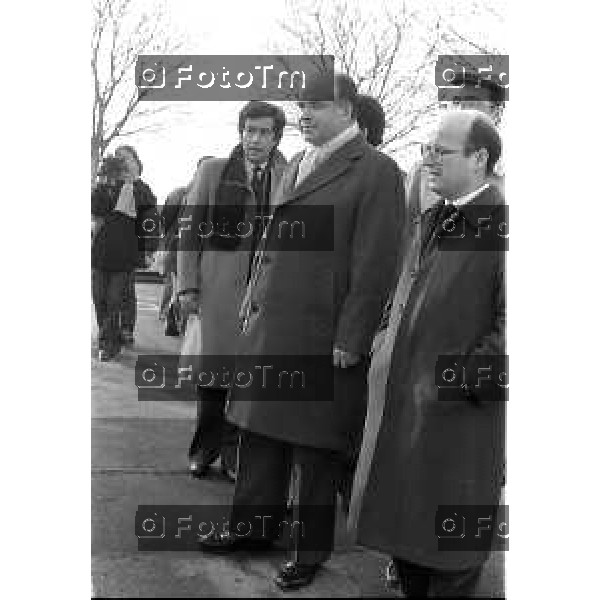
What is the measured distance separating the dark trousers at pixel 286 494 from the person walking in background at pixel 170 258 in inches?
19.9

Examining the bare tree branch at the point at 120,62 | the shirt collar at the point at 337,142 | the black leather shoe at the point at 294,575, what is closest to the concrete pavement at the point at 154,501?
the black leather shoe at the point at 294,575

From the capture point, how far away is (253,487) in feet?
11.8

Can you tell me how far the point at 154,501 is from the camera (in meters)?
3.74

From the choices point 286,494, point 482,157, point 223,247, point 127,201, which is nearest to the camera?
point 482,157

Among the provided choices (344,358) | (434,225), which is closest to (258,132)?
(434,225)

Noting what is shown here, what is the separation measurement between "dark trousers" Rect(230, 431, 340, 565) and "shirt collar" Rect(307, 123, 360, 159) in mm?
971

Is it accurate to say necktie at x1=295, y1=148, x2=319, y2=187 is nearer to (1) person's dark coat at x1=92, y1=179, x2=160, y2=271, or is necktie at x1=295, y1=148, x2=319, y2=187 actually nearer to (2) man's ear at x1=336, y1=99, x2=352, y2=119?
(2) man's ear at x1=336, y1=99, x2=352, y2=119

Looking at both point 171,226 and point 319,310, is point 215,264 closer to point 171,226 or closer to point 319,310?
point 171,226

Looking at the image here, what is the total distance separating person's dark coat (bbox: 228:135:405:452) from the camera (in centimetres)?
337

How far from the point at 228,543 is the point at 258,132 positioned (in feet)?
4.64

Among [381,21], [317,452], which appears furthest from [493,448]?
[381,21]

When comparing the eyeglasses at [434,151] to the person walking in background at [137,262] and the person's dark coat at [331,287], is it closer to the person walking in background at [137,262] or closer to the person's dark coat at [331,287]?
the person's dark coat at [331,287]

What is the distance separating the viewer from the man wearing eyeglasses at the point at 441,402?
10.8ft
